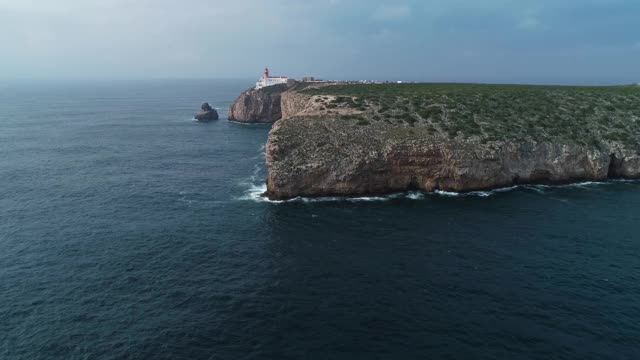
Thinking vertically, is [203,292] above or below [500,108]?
below

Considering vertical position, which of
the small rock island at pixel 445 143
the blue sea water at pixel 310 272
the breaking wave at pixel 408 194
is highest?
the small rock island at pixel 445 143

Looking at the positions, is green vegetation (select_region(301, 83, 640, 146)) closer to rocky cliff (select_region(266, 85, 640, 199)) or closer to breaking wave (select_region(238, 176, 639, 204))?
rocky cliff (select_region(266, 85, 640, 199))

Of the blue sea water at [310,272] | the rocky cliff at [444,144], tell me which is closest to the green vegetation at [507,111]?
the rocky cliff at [444,144]

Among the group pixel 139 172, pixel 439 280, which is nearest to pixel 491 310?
pixel 439 280

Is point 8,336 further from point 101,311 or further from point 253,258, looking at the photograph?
point 253,258

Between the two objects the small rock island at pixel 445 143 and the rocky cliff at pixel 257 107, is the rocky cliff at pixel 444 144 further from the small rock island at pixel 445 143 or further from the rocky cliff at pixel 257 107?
the rocky cliff at pixel 257 107

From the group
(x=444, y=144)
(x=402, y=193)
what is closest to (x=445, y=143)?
(x=444, y=144)
